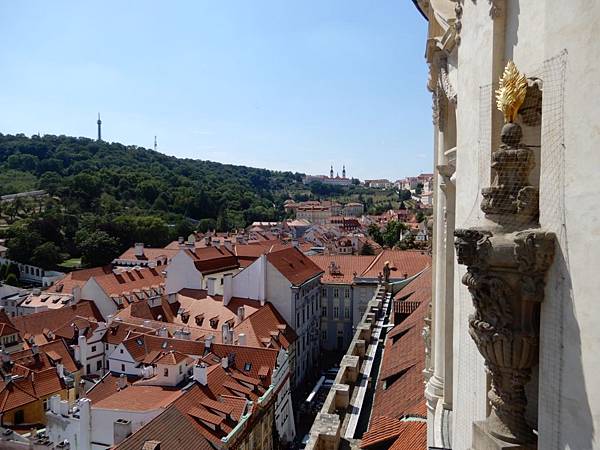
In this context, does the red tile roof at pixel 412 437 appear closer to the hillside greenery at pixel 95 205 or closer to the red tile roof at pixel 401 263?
the red tile roof at pixel 401 263

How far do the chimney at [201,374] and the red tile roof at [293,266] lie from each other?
1445cm

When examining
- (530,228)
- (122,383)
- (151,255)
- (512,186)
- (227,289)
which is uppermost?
A: (512,186)

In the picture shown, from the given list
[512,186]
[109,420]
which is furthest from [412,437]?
[109,420]

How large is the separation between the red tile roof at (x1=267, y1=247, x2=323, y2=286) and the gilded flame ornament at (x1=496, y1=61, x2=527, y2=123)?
117 ft

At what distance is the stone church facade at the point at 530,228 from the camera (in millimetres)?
3416

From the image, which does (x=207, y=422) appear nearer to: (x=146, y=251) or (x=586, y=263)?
(x=586, y=263)

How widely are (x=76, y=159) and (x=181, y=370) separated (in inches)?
6522

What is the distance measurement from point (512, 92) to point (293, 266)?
38971 millimetres

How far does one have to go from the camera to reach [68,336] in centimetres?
3609

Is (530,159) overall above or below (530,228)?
above

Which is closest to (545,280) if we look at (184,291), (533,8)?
(533,8)

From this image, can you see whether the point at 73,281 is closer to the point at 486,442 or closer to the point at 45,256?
the point at 45,256

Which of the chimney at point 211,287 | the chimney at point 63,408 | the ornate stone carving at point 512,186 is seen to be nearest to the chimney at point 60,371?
the chimney at point 63,408

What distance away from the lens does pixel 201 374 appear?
25.7 meters
